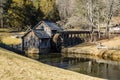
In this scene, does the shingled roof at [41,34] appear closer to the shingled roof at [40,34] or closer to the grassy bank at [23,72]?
the shingled roof at [40,34]

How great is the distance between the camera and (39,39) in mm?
72188

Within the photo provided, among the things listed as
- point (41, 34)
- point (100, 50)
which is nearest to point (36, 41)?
point (41, 34)

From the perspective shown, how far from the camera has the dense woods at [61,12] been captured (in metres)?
80.8

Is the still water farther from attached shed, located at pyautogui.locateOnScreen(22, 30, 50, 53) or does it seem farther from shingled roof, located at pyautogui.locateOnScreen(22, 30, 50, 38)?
shingled roof, located at pyautogui.locateOnScreen(22, 30, 50, 38)

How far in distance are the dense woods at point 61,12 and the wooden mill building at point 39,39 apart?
1218 cm

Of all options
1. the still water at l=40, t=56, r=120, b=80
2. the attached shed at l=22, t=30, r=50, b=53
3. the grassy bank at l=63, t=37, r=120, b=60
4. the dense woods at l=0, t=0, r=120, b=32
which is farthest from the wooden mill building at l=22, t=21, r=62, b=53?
the still water at l=40, t=56, r=120, b=80

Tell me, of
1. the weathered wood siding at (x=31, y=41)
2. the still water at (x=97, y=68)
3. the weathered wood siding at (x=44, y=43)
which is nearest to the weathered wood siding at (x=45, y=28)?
the weathered wood siding at (x=44, y=43)

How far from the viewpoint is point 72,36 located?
8444 centimetres

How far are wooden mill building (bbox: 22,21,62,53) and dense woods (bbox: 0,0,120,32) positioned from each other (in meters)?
12.2

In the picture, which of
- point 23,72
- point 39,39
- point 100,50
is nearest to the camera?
point 23,72

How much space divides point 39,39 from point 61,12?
53.1 meters

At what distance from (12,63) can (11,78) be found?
3410 millimetres

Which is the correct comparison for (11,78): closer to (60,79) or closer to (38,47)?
(60,79)

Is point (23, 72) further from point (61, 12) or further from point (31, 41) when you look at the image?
point (61, 12)
